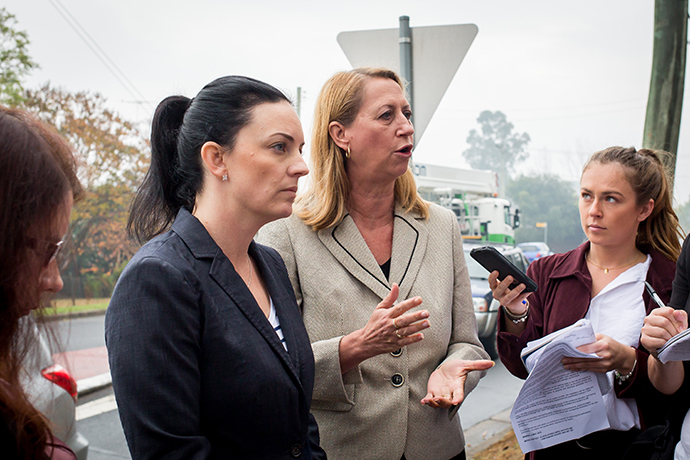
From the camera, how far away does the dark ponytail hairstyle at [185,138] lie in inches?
65.1

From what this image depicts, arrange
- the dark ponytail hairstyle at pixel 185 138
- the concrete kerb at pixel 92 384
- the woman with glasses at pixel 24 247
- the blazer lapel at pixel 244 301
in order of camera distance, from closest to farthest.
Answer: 1. the woman with glasses at pixel 24 247
2. the blazer lapel at pixel 244 301
3. the dark ponytail hairstyle at pixel 185 138
4. the concrete kerb at pixel 92 384

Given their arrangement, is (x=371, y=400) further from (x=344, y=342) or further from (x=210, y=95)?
(x=210, y=95)

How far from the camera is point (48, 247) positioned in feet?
3.57

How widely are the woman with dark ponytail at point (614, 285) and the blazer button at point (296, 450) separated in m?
1.10

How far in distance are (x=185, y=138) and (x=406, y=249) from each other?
1038mm

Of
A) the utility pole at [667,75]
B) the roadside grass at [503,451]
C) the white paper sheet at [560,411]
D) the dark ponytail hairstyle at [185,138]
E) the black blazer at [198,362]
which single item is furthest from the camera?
the roadside grass at [503,451]

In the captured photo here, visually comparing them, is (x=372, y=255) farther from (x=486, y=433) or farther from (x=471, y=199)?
(x=471, y=199)

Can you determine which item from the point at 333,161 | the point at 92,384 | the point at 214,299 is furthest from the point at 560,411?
the point at 92,384

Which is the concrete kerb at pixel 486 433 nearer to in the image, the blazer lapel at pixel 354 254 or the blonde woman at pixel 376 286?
the blonde woman at pixel 376 286

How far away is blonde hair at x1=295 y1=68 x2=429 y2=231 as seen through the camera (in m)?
2.34

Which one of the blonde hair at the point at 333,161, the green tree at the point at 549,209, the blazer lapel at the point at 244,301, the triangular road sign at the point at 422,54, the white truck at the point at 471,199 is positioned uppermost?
the triangular road sign at the point at 422,54

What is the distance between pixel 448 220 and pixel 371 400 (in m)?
0.90

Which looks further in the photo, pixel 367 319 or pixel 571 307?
pixel 571 307

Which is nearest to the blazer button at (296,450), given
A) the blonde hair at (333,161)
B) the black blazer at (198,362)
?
the black blazer at (198,362)
